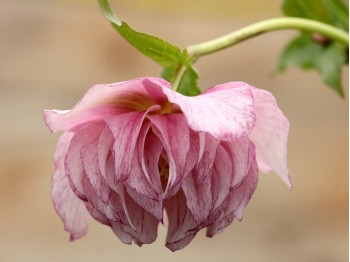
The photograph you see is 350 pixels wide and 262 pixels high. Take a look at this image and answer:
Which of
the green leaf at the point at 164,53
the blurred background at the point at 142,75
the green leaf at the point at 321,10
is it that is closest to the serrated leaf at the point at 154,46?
the green leaf at the point at 164,53

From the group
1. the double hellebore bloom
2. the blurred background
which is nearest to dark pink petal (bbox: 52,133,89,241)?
the double hellebore bloom

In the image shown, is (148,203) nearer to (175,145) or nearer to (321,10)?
(175,145)

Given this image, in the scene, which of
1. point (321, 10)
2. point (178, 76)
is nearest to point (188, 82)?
point (178, 76)

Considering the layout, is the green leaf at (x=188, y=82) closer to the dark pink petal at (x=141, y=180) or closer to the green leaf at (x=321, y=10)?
the dark pink petal at (x=141, y=180)

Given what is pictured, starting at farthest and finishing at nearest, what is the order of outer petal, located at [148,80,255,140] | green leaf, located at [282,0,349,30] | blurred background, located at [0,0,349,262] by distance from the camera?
blurred background, located at [0,0,349,262], green leaf, located at [282,0,349,30], outer petal, located at [148,80,255,140]

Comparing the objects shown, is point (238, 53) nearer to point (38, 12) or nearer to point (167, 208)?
point (38, 12)

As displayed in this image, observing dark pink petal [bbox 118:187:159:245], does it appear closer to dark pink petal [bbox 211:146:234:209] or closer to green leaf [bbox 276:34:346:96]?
dark pink petal [bbox 211:146:234:209]
